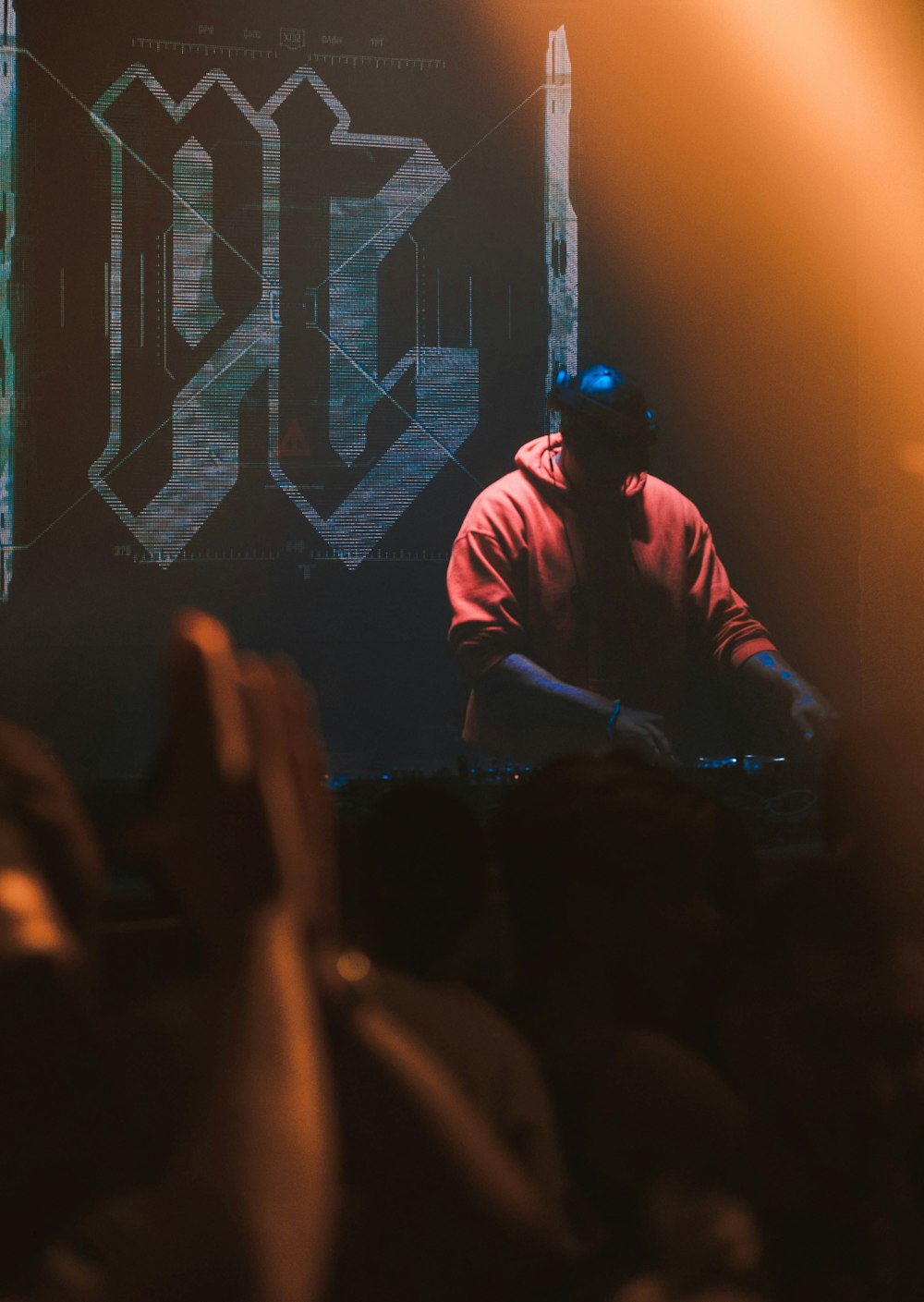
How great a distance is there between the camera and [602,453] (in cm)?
341

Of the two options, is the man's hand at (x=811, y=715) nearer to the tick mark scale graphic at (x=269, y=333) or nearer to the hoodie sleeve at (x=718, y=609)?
the hoodie sleeve at (x=718, y=609)

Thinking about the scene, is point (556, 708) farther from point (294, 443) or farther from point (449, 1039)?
point (449, 1039)

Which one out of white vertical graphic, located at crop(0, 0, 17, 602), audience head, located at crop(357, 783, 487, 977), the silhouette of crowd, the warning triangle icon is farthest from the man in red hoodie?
audience head, located at crop(357, 783, 487, 977)

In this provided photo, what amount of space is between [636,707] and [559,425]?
81 centimetres

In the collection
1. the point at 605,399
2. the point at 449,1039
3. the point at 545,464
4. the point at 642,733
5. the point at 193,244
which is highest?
the point at 193,244

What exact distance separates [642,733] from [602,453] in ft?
2.58

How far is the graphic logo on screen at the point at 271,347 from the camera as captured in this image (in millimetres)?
3162

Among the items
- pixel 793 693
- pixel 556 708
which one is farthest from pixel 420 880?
pixel 793 693

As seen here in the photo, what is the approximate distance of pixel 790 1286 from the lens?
2.73ft

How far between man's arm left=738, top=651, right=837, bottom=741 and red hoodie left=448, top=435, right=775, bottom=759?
0.13 ft

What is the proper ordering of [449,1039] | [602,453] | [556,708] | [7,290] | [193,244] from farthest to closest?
[602,453]
[556,708]
[193,244]
[7,290]
[449,1039]

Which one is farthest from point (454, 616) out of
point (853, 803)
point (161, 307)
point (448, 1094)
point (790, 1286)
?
point (448, 1094)

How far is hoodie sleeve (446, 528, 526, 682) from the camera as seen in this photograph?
3305 mm

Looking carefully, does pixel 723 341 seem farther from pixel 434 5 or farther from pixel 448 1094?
pixel 448 1094
